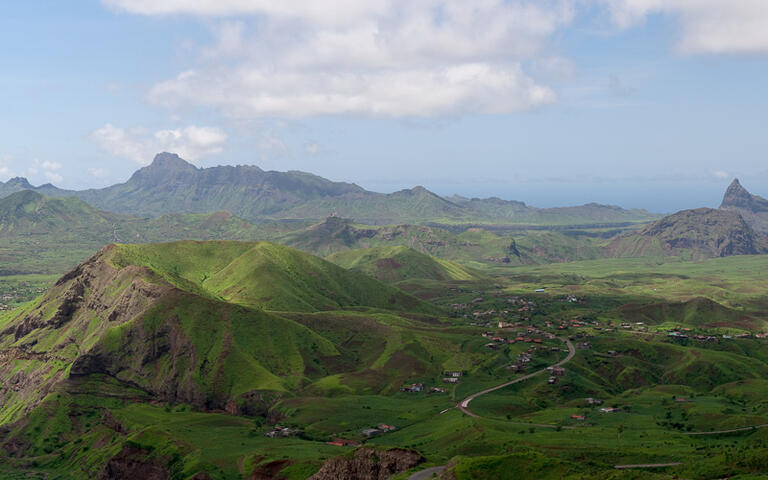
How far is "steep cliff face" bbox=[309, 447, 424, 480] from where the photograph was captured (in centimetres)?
13925

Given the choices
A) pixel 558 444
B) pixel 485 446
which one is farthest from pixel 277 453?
pixel 558 444

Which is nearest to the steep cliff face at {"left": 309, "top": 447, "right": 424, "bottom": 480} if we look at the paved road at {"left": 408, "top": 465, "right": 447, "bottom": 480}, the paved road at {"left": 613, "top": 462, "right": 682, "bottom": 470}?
the paved road at {"left": 408, "top": 465, "right": 447, "bottom": 480}

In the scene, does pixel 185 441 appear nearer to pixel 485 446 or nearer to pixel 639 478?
pixel 485 446

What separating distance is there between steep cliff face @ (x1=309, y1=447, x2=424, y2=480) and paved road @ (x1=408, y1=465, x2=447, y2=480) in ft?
17.2

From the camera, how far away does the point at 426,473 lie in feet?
438

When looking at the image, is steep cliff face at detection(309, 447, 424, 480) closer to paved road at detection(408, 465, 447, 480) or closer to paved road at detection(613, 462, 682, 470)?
paved road at detection(408, 465, 447, 480)

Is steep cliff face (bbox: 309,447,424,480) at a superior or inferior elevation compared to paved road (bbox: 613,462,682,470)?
superior

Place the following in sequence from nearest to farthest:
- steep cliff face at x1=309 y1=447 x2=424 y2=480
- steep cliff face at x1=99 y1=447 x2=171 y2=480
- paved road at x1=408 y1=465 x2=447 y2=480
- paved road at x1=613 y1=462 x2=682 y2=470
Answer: paved road at x1=408 y1=465 x2=447 y2=480 → steep cliff face at x1=309 y1=447 x2=424 y2=480 → paved road at x1=613 y1=462 x2=682 y2=470 → steep cliff face at x1=99 y1=447 x2=171 y2=480

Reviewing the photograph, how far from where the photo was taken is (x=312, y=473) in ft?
507

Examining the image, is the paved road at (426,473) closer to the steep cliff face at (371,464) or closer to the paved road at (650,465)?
the steep cliff face at (371,464)

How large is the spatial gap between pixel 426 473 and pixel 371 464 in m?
13.3

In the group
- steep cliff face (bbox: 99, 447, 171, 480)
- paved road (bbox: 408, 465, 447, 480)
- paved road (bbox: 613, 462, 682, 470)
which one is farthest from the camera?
steep cliff face (bbox: 99, 447, 171, 480)

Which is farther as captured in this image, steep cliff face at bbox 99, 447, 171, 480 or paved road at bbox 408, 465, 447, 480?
steep cliff face at bbox 99, 447, 171, 480

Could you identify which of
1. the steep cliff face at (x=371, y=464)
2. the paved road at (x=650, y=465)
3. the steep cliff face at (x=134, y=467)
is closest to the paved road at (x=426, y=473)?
the steep cliff face at (x=371, y=464)
